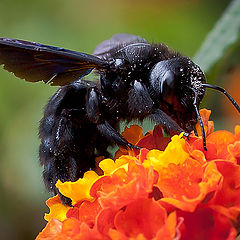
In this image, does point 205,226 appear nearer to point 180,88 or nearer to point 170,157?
point 170,157

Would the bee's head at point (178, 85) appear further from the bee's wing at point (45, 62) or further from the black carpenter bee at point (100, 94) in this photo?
the bee's wing at point (45, 62)

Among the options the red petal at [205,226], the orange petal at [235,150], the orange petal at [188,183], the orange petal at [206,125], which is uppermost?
the orange petal at [206,125]

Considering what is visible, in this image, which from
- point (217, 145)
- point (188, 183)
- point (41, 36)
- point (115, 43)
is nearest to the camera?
point (188, 183)

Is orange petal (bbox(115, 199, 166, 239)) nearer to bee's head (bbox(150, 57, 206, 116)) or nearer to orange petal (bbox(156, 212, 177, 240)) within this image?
orange petal (bbox(156, 212, 177, 240))

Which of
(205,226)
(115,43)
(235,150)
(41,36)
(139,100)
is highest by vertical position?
(41,36)

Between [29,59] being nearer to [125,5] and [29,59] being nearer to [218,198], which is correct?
[218,198]

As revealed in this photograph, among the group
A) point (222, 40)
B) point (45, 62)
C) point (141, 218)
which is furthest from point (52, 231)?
point (222, 40)

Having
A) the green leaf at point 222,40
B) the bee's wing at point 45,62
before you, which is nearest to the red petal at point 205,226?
the bee's wing at point 45,62

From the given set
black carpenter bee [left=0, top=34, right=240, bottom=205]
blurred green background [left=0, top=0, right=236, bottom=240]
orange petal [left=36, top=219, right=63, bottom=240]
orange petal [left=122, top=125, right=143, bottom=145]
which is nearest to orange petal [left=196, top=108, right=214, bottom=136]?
black carpenter bee [left=0, top=34, right=240, bottom=205]
